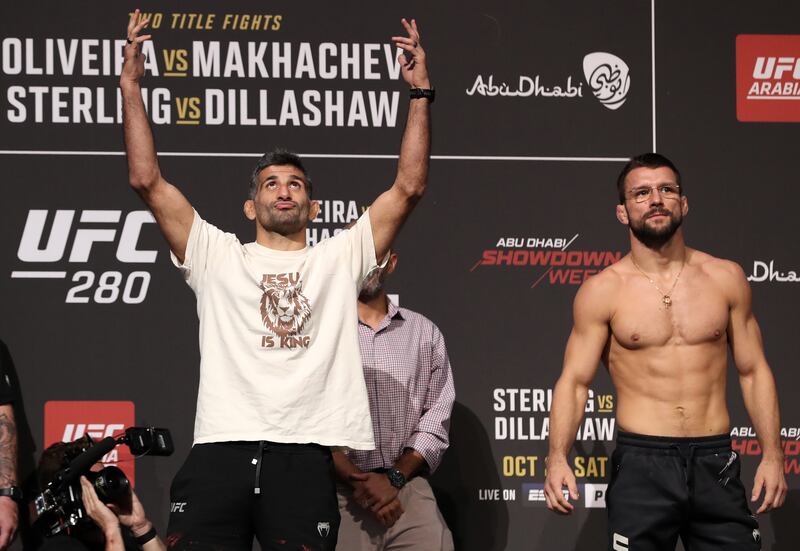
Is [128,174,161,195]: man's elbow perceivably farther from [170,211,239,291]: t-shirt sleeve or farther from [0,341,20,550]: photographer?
[0,341,20,550]: photographer

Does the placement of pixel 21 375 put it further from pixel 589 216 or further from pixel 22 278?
pixel 589 216

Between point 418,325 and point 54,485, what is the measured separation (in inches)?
55.1

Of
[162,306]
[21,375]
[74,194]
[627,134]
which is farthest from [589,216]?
[21,375]

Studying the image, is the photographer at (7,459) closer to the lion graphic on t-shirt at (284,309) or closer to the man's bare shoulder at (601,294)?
the lion graphic on t-shirt at (284,309)

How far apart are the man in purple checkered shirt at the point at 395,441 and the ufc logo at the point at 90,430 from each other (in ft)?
3.38

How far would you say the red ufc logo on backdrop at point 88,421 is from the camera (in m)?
4.34

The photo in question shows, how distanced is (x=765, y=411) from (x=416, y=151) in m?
1.46

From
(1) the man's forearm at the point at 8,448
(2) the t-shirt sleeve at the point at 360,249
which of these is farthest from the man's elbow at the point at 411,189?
(1) the man's forearm at the point at 8,448

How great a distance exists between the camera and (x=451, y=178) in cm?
457

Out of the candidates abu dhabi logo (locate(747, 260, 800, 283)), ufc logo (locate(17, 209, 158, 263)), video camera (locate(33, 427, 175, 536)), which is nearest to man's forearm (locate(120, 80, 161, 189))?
video camera (locate(33, 427, 175, 536))

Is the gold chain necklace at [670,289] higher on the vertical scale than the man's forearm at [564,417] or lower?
higher

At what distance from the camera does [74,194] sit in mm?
4426

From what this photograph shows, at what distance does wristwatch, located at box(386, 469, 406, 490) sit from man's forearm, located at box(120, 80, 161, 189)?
1.38 meters

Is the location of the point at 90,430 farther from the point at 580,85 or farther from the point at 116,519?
the point at 580,85
